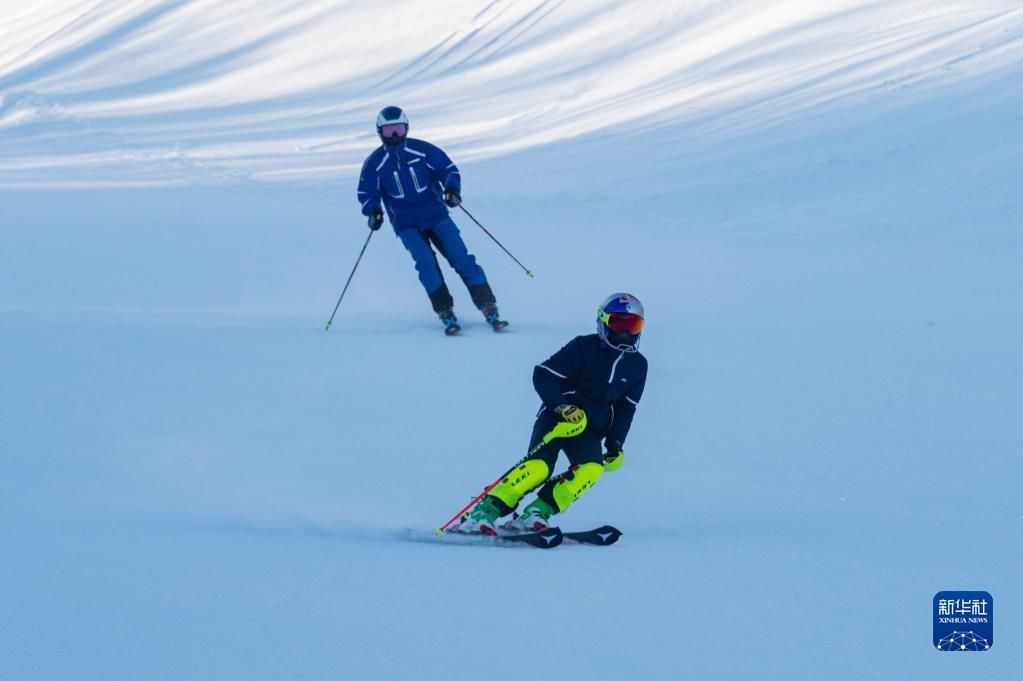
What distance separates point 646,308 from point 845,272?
1.81m

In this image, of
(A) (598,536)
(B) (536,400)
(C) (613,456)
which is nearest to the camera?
(A) (598,536)

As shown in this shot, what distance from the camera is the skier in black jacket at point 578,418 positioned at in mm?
5129

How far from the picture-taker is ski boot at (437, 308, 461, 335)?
873 centimetres

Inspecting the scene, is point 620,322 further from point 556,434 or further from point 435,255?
point 435,255

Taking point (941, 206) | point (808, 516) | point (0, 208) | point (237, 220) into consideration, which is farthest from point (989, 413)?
point (0, 208)

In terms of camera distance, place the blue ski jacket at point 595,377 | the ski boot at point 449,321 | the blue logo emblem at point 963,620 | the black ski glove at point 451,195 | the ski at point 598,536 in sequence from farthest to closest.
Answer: the black ski glove at point 451,195 < the ski boot at point 449,321 < the blue ski jacket at point 595,377 < the ski at point 598,536 < the blue logo emblem at point 963,620

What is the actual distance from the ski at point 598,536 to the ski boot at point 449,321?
3.92 metres

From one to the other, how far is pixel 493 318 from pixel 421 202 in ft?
3.68

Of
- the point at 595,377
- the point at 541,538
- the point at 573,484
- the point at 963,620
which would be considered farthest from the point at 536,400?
the point at 963,620

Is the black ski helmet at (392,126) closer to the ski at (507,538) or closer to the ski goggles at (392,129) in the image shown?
the ski goggles at (392,129)

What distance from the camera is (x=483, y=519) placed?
505 centimetres

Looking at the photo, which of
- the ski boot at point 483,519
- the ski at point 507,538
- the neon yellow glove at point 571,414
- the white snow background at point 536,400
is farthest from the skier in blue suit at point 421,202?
the ski at point 507,538

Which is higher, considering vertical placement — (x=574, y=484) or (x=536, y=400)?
(x=536, y=400)

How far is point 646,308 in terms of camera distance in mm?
9195
